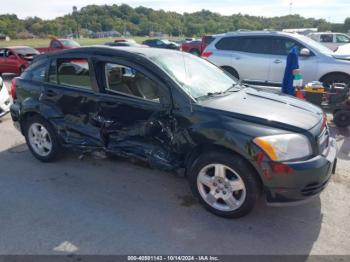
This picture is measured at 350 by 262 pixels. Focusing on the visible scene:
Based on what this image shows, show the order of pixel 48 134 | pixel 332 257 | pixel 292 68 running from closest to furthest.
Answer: pixel 332 257 < pixel 48 134 < pixel 292 68

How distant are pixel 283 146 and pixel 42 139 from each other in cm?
334

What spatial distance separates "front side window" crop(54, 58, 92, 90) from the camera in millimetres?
4199

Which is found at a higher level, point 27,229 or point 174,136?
point 174,136

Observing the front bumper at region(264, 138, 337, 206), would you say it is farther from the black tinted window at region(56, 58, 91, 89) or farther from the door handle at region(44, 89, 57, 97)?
the door handle at region(44, 89, 57, 97)

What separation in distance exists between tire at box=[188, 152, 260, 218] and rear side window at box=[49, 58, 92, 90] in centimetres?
177

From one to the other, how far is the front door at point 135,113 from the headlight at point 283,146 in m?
0.97

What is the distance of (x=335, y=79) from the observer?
27.0 feet

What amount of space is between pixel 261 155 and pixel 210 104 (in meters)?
0.77

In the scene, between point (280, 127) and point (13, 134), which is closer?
point (280, 127)

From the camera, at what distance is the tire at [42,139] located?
4.66 metres

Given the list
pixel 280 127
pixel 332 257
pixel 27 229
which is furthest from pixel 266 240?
pixel 27 229

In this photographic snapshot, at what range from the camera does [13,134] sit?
6324 mm

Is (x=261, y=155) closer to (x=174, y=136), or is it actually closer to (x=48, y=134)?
(x=174, y=136)

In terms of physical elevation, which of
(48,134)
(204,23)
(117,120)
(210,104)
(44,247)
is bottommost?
(44,247)
